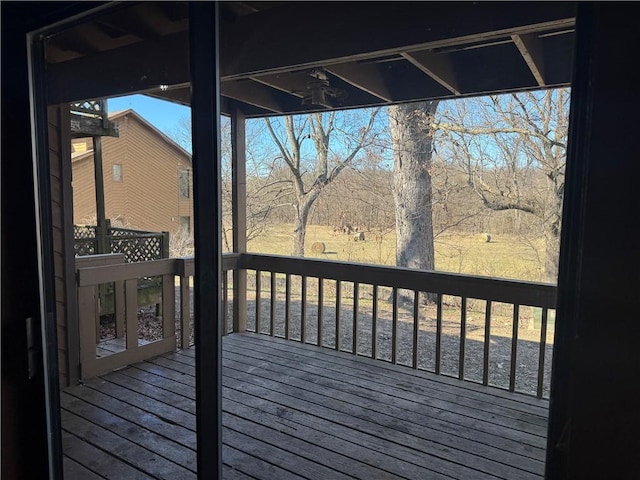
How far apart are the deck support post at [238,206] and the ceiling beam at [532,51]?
2.55m

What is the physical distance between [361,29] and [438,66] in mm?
869

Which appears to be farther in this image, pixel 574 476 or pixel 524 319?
pixel 524 319

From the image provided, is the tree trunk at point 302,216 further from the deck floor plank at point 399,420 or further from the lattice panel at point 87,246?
the deck floor plank at point 399,420

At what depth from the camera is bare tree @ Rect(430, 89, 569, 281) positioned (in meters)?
4.32

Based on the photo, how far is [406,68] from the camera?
3.12 metres

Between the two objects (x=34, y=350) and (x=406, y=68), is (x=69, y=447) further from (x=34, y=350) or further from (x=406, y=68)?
(x=406, y=68)

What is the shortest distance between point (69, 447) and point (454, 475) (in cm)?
195

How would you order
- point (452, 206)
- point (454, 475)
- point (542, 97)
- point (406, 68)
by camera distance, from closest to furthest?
1. point (454, 475)
2. point (406, 68)
3. point (542, 97)
4. point (452, 206)

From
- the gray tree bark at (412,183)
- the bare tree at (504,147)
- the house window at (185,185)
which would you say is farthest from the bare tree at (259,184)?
the house window at (185,185)

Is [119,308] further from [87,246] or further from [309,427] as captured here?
[309,427]

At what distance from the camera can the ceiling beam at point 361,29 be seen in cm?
177

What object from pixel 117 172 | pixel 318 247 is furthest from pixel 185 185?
pixel 318 247

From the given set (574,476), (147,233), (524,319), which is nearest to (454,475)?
(574,476)

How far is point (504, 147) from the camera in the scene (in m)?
5.25
